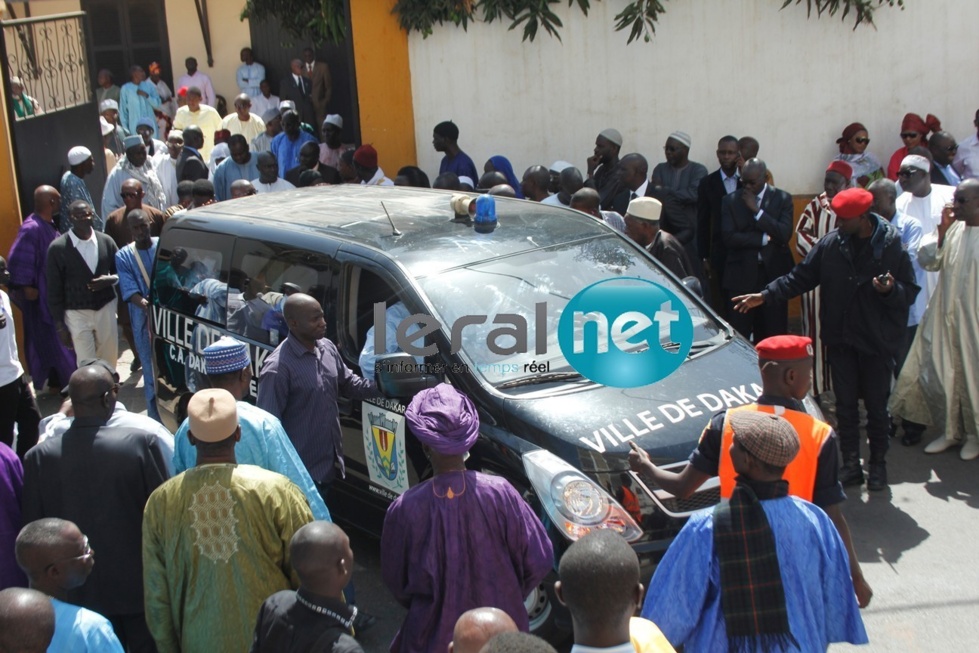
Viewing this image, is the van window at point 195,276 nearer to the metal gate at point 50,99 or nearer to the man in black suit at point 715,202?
the metal gate at point 50,99

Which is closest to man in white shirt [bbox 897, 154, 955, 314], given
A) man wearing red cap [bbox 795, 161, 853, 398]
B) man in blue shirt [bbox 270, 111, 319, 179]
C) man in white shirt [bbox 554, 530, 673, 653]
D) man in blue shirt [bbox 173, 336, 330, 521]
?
man wearing red cap [bbox 795, 161, 853, 398]

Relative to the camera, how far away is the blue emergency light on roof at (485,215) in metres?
6.09

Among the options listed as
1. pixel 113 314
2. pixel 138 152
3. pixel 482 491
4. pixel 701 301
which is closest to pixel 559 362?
pixel 701 301

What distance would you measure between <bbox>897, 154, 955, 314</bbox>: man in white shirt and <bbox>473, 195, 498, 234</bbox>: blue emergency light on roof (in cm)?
348

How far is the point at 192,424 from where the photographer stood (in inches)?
154

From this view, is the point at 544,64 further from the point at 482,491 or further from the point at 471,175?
the point at 482,491

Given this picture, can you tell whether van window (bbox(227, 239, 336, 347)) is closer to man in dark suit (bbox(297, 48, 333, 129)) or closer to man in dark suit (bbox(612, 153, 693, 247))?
man in dark suit (bbox(612, 153, 693, 247))

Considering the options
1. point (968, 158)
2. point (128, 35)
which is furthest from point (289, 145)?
point (128, 35)

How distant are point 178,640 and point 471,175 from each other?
6.83 metres

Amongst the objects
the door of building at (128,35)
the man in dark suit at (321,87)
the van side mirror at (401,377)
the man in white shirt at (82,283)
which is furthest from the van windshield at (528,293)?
the door of building at (128,35)

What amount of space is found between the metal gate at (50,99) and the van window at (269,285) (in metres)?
4.63

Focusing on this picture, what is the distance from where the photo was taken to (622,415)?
506 centimetres

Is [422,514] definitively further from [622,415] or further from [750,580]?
[622,415]

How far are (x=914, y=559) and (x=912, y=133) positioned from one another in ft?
17.6
